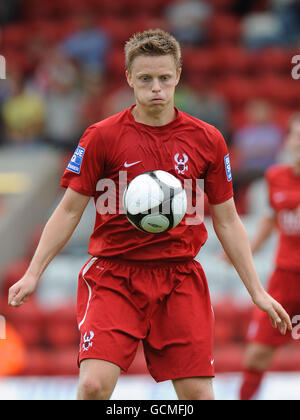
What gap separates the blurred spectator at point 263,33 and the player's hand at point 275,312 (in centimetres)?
837

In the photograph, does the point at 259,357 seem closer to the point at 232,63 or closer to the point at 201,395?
the point at 201,395

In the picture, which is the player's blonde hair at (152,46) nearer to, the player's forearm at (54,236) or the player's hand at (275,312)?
the player's forearm at (54,236)

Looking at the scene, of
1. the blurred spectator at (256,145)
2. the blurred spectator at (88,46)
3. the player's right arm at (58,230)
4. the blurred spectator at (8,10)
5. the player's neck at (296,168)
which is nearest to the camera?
the player's right arm at (58,230)

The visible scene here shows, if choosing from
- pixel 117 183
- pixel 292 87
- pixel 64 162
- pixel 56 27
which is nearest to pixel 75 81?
pixel 64 162

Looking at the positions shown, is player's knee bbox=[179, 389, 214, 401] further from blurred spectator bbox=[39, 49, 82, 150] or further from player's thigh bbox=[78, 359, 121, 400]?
blurred spectator bbox=[39, 49, 82, 150]

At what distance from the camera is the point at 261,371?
18.2 ft

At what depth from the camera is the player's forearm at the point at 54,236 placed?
3881 mm

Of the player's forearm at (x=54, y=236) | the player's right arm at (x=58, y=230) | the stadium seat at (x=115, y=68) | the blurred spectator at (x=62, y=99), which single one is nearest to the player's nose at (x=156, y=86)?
the player's right arm at (x=58, y=230)

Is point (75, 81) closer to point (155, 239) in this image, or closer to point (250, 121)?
point (250, 121)

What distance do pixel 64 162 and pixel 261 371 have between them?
5071 mm

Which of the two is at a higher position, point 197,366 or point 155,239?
point 155,239

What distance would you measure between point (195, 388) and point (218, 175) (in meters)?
1.08

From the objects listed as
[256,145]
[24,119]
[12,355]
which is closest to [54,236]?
[12,355]

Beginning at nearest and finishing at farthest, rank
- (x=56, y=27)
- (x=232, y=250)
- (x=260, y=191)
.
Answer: (x=232, y=250) → (x=260, y=191) → (x=56, y=27)
